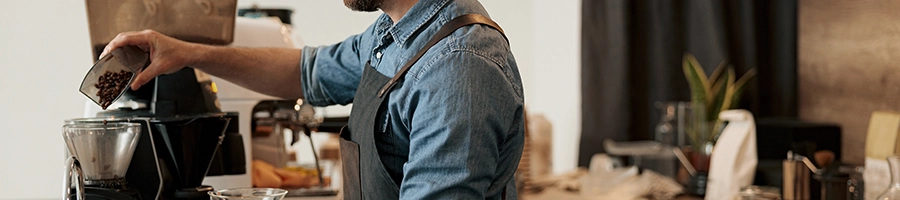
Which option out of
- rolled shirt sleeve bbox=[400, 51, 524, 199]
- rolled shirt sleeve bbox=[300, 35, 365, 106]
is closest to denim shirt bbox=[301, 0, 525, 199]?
rolled shirt sleeve bbox=[400, 51, 524, 199]

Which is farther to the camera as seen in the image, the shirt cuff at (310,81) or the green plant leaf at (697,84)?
the green plant leaf at (697,84)

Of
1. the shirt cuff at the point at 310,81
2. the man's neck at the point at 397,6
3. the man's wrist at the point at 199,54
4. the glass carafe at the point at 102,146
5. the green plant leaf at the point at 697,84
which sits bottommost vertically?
the green plant leaf at the point at 697,84

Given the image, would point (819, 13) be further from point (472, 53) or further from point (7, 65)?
point (7, 65)

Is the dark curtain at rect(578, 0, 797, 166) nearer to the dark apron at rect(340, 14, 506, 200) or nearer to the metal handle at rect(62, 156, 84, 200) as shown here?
the dark apron at rect(340, 14, 506, 200)

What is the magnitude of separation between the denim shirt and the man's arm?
42 cm

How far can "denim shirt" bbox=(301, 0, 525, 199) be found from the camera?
122 centimetres

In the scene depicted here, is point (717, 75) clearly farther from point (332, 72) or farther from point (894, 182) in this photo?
point (332, 72)

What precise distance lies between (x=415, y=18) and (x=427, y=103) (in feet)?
0.65

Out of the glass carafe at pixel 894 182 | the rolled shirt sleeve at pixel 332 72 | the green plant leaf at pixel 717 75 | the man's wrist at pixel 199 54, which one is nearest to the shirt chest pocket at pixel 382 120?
the rolled shirt sleeve at pixel 332 72

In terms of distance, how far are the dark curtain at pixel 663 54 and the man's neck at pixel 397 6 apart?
2918 millimetres

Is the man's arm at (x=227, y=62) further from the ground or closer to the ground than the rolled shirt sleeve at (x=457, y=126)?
further from the ground

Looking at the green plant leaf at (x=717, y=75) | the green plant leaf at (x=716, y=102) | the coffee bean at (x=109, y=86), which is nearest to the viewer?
the coffee bean at (x=109, y=86)

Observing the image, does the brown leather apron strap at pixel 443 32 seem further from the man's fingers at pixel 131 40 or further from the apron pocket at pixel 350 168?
the man's fingers at pixel 131 40

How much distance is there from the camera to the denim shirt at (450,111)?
1.22 m
